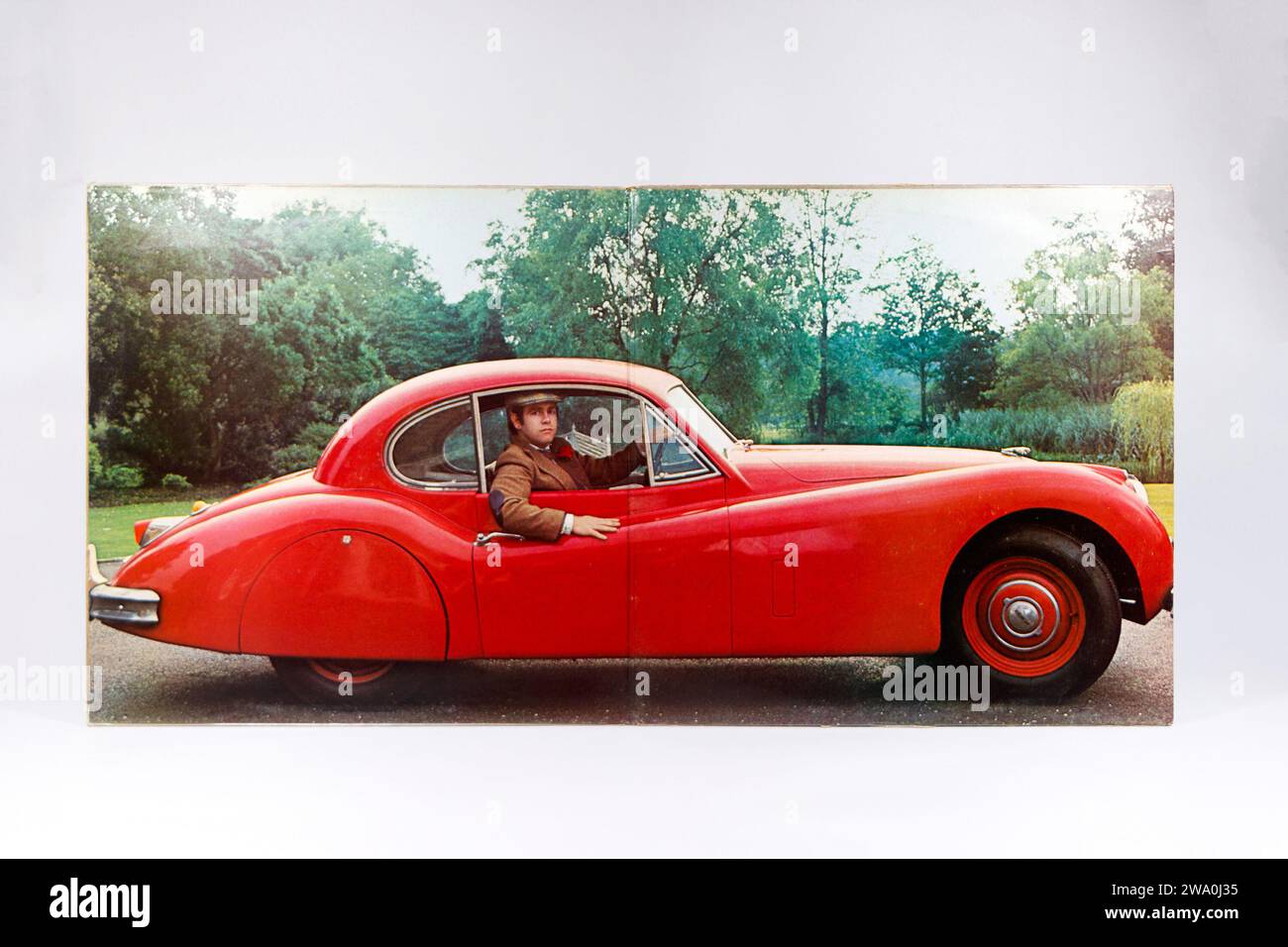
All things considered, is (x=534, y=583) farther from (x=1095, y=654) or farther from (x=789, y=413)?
(x=1095, y=654)

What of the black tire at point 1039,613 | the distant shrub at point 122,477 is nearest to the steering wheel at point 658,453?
the black tire at point 1039,613

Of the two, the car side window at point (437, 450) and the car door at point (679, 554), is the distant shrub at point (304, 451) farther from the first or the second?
the car door at point (679, 554)

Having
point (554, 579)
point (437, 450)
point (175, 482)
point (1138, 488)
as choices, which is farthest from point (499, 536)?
point (1138, 488)

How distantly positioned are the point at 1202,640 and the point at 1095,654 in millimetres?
532

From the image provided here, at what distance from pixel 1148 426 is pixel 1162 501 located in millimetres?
318

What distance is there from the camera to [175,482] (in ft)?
16.1

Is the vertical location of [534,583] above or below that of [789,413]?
below

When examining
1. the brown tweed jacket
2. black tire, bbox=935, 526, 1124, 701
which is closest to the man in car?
the brown tweed jacket

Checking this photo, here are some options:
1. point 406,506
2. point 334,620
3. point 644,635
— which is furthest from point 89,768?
point 644,635

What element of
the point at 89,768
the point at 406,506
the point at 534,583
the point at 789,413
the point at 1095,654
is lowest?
the point at 89,768

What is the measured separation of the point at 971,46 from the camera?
16.2 feet

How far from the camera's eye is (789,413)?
494 cm

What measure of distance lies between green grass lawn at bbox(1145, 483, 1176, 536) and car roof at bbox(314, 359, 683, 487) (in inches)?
79.2

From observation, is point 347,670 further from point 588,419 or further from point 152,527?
point 588,419
